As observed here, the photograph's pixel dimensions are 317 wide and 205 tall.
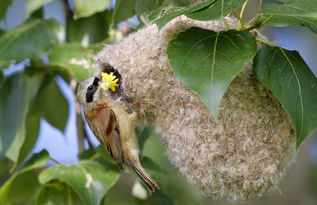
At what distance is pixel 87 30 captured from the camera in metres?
3.07

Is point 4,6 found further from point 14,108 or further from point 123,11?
point 123,11

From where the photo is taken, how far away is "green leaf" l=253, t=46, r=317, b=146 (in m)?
1.87

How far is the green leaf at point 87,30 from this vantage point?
3064mm

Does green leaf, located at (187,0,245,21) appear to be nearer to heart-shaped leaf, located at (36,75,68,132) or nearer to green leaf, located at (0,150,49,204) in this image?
green leaf, located at (0,150,49,204)

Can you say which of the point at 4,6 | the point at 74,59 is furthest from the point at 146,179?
the point at 4,6

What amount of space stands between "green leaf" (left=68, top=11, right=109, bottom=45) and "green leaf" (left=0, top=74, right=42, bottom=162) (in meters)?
0.33

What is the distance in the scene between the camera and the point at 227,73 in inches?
69.6

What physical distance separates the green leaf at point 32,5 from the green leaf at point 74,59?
25cm

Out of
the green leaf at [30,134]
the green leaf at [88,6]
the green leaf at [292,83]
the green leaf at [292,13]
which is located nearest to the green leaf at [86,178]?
the green leaf at [30,134]

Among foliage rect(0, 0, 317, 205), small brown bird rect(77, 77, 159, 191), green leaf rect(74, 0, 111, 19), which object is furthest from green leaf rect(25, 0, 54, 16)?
small brown bird rect(77, 77, 159, 191)

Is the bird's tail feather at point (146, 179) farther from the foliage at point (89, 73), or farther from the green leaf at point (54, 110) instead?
the green leaf at point (54, 110)

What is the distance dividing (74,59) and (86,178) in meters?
0.63

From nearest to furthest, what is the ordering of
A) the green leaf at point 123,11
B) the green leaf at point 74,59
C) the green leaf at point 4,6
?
the green leaf at point 123,11 < the green leaf at point 74,59 < the green leaf at point 4,6

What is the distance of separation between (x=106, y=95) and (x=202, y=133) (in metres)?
0.74
